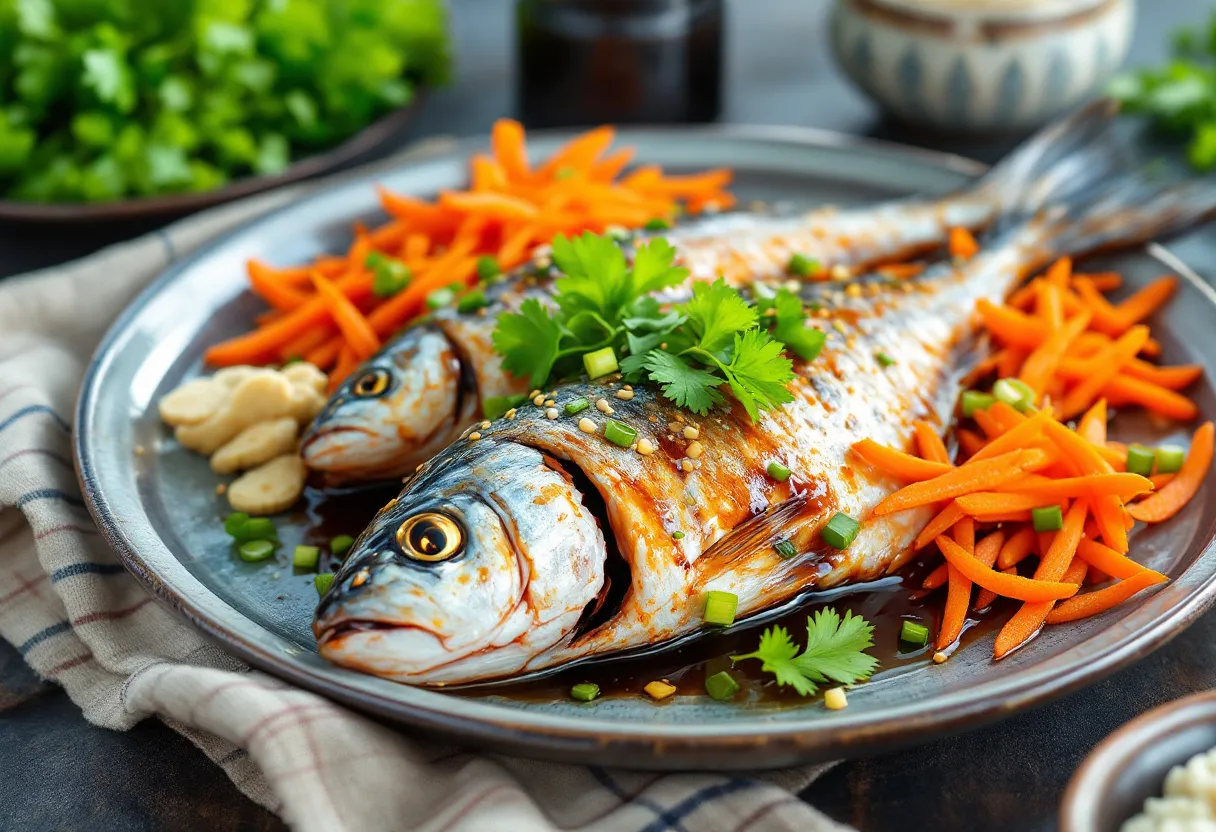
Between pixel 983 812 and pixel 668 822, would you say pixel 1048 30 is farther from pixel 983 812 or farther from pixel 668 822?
pixel 668 822

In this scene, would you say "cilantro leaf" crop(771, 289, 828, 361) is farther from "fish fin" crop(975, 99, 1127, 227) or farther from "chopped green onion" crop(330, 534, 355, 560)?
"fish fin" crop(975, 99, 1127, 227)

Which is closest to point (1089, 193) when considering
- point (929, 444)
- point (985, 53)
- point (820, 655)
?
point (985, 53)

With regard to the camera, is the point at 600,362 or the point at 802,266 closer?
the point at 600,362

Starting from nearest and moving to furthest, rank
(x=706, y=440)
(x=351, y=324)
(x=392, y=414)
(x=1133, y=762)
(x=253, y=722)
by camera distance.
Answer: (x=1133, y=762) < (x=253, y=722) < (x=706, y=440) < (x=392, y=414) < (x=351, y=324)

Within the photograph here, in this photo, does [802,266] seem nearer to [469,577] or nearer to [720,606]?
[720,606]

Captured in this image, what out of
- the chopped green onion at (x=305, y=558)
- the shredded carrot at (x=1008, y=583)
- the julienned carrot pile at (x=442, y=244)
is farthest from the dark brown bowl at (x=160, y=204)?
the shredded carrot at (x=1008, y=583)

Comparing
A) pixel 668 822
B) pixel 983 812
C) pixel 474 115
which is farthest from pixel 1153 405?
pixel 474 115

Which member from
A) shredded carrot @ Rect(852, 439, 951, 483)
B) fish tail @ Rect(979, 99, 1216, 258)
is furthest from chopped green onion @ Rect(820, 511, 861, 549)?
fish tail @ Rect(979, 99, 1216, 258)
